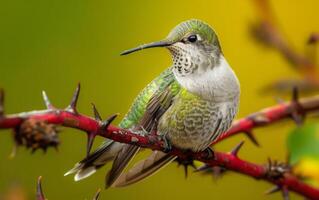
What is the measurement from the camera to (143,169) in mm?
2105

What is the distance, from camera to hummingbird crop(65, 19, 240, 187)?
7.15ft

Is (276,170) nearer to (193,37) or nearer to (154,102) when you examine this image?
(193,37)

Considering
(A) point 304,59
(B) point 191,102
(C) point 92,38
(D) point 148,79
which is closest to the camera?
(A) point 304,59

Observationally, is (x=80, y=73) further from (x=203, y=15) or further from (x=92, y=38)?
(x=203, y=15)

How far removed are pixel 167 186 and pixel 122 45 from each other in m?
0.78

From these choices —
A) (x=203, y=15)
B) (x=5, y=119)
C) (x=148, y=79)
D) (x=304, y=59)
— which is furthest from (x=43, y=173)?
(x=5, y=119)

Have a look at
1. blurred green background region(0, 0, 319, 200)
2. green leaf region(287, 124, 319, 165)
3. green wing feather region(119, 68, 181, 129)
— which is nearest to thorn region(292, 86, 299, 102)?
green leaf region(287, 124, 319, 165)

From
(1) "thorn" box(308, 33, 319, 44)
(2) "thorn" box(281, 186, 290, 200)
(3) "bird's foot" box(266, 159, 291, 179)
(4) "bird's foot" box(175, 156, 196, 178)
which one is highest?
(1) "thorn" box(308, 33, 319, 44)

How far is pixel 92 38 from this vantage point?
139 inches

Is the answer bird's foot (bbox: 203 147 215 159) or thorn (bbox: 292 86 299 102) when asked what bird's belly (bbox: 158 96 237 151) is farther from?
thorn (bbox: 292 86 299 102)

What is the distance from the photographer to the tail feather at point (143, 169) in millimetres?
2055

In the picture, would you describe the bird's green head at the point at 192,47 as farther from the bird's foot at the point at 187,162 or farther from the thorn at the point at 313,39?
the thorn at the point at 313,39

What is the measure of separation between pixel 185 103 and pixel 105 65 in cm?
121

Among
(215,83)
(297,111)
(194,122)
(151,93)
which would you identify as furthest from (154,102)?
(297,111)
